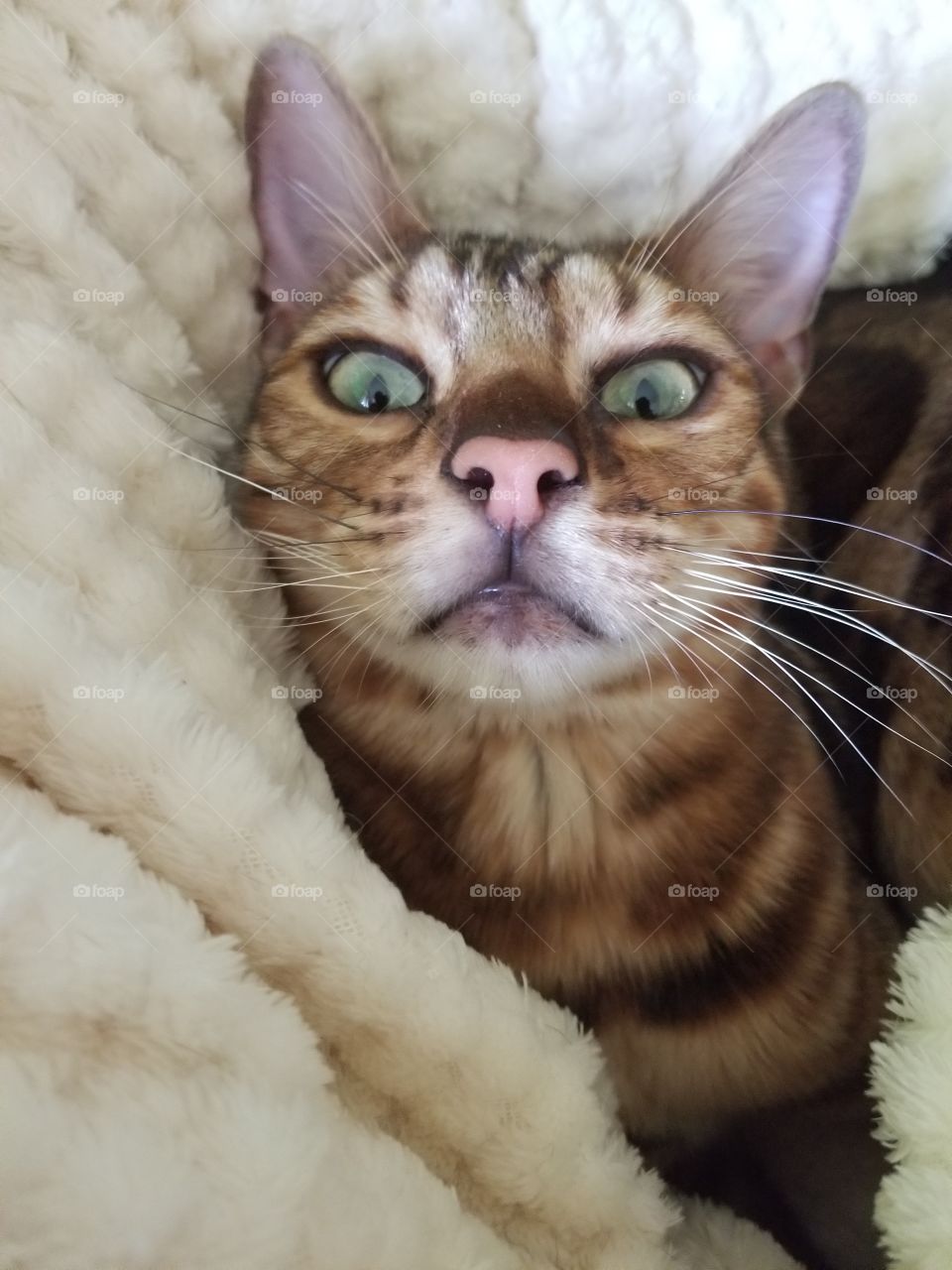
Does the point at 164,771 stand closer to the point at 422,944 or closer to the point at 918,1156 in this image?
the point at 422,944

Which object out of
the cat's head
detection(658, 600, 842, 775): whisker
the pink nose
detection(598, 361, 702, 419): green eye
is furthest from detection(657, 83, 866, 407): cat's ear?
the pink nose

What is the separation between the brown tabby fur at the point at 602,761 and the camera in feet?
2.49

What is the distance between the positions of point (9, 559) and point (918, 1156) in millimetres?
691

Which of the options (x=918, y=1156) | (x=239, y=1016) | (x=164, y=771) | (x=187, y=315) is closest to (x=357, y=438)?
(x=187, y=315)

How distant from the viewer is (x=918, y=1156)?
24.2 inches

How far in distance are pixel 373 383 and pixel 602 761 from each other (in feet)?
1.21

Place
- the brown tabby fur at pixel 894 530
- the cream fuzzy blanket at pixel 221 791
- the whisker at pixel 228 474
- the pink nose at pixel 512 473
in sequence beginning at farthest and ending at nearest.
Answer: the brown tabby fur at pixel 894 530
the whisker at pixel 228 474
the pink nose at pixel 512 473
the cream fuzzy blanket at pixel 221 791

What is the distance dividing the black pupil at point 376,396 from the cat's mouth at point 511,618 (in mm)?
210

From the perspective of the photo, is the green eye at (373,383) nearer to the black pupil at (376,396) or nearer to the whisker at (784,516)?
the black pupil at (376,396)

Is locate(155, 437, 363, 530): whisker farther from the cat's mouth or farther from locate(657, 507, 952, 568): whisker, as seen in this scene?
locate(657, 507, 952, 568): whisker

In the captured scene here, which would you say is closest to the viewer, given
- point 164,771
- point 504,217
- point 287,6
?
point 164,771

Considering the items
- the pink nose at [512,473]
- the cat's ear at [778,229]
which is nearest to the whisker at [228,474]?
the pink nose at [512,473]

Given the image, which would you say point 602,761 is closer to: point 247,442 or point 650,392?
point 650,392

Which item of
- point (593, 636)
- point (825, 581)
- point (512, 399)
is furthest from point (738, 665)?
point (512, 399)
